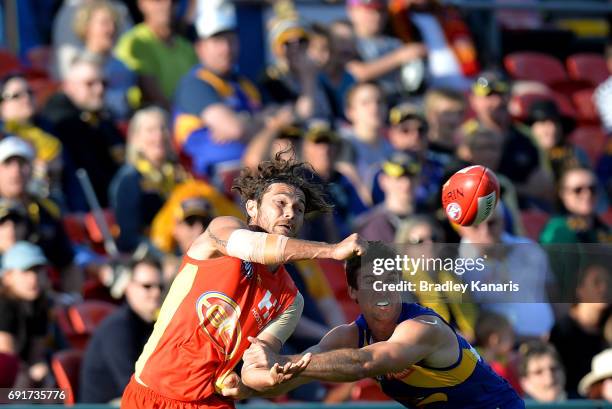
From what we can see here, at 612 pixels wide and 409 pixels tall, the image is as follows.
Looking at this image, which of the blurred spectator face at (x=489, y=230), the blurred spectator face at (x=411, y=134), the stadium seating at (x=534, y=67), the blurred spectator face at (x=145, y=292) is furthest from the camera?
the stadium seating at (x=534, y=67)

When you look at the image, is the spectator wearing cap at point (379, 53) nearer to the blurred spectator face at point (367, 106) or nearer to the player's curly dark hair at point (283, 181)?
the blurred spectator face at point (367, 106)

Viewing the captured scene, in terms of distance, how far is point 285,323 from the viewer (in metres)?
6.25

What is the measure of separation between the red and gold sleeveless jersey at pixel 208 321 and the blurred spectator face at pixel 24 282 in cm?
223

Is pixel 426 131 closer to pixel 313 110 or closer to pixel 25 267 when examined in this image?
pixel 313 110

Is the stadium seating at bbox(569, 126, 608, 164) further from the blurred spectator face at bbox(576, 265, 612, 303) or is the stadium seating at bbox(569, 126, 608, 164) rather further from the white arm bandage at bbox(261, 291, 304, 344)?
the white arm bandage at bbox(261, 291, 304, 344)

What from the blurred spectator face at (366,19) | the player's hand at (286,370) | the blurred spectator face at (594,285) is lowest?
the player's hand at (286,370)

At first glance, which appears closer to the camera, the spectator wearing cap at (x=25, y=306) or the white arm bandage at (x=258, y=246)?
the white arm bandage at (x=258, y=246)

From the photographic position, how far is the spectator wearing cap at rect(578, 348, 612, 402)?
8.52 metres

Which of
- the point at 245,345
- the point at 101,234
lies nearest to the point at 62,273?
the point at 101,234

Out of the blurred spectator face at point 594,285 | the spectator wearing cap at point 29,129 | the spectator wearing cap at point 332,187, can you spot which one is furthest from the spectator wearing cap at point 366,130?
the blurred spectator face at point 594,285

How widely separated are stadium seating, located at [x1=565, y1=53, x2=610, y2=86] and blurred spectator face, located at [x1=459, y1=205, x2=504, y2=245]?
442cm

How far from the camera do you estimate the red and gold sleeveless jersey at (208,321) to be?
20.0ft

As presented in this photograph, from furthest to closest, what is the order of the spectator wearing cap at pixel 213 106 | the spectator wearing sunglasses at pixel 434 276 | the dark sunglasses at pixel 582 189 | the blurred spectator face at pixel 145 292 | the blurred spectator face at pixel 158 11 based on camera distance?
the blurred spectator face at pixel 158 11 < the dark sunglasses at pixel 582 189 < the spectator wearing cap at pixel 213 106 < the blurred spectator face at pixel 145 292 < the spectator wearing sunglasses at pixel 434 276

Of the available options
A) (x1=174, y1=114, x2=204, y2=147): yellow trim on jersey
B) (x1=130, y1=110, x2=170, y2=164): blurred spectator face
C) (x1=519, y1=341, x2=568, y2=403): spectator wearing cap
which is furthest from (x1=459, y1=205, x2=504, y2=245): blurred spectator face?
(x1=174, y1=114, x2=204, y2=147): yellow trim on jersey
